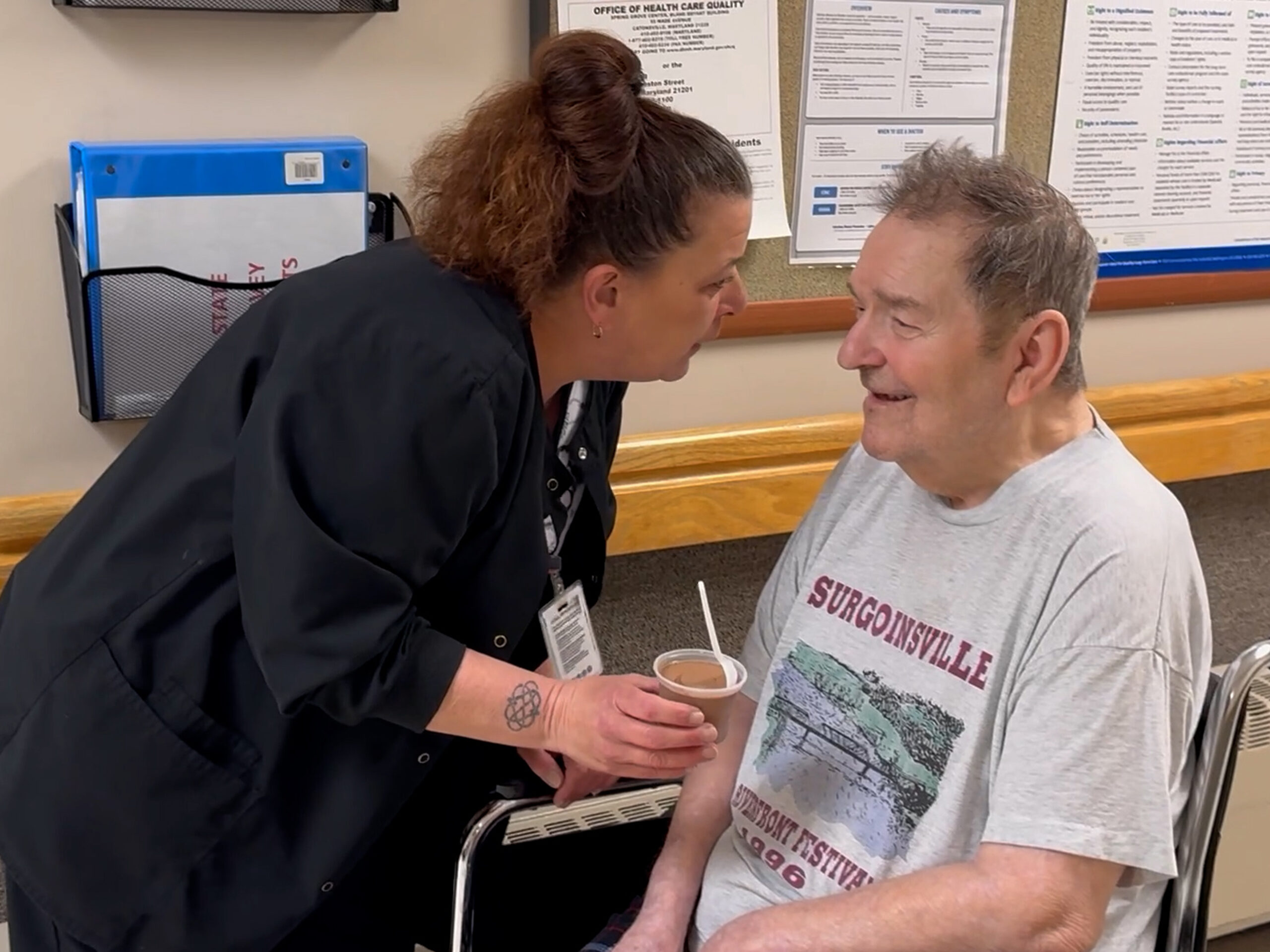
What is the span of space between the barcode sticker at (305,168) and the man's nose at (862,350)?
2.62 ft

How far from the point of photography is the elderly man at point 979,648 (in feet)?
3.81

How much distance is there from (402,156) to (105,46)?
1.34 ft

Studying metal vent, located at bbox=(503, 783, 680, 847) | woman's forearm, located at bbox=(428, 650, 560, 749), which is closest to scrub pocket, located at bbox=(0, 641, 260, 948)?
woman's forearm, located at bbox=(428, 650, 560, 749)

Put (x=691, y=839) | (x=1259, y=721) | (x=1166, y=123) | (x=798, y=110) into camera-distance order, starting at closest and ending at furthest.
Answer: (x=691, y=839), (x=798, y=110), (x=1259, y=721), (x=1166, y=123)

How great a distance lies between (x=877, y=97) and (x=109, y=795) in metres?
1.59

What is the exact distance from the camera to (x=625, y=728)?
3.98ft

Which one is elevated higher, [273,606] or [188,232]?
[188,232]

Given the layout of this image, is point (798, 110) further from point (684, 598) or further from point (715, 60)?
point (684, 598)

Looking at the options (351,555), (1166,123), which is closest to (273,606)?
(351,555)

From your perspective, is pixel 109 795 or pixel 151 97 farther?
pixel 151 97

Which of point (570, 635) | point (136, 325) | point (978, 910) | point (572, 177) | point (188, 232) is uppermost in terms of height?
point (572, 177)

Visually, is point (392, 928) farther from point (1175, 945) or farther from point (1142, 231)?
point (1142, 231)

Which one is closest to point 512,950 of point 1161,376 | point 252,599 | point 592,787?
point 592,787

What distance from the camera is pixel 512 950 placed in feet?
5.47
